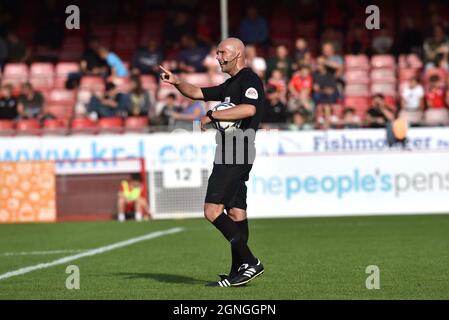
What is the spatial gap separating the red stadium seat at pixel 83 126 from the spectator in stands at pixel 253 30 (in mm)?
4564

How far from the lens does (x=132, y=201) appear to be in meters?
22.1

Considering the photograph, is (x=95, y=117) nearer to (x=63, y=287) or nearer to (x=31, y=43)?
(x=31, y=43)

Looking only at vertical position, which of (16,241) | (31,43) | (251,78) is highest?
(31,43)

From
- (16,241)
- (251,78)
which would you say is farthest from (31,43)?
(251,78)

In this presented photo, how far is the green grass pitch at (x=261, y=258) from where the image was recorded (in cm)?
961

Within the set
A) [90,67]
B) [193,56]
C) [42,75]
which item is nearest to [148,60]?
[193,56]

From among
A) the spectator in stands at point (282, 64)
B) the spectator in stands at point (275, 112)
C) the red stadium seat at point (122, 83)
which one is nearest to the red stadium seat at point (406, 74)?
the spectator in stands at point (282, 64)

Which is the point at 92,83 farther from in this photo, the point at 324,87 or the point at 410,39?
the point at 410,39

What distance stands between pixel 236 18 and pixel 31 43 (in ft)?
16.6

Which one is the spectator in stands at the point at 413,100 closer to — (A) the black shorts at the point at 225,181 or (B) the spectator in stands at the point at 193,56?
(B) the spectator in stands at the point at 193,56

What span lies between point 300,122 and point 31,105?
592 centimetres

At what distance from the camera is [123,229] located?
1909 centimetres
